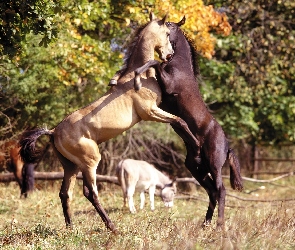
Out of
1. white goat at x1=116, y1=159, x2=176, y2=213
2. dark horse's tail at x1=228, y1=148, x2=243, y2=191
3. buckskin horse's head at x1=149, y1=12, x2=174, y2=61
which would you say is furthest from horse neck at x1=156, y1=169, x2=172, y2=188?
buckskin horse's head at x1=149, y1=12, x2=174, y2=61

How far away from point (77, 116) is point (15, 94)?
6981 millimetres

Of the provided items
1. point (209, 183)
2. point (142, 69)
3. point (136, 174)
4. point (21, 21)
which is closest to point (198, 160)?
point (209, 183)

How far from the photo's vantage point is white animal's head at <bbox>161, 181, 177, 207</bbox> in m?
14.7

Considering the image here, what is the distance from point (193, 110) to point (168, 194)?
21.8 ft

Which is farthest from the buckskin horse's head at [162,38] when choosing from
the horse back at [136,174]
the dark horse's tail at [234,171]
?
the horse back at [136,174]

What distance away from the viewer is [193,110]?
860cm

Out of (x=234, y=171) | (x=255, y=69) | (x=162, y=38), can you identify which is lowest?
(x=234, y=171)

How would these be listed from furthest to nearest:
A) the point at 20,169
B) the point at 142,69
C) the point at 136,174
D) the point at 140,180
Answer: the point at 20,169, the point at 140,180, the point at 136,174, the point at 142,69

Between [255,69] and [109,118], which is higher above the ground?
[109,118]

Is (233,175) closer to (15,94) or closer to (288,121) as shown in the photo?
(15,94)

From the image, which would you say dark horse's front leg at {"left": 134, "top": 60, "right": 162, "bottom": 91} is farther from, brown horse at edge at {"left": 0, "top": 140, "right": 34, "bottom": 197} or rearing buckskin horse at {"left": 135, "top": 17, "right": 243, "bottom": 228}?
brown horse at edge at {"left": 0, "top": 140, "right": 34, "bottom": 197}

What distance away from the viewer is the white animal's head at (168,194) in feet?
48.3

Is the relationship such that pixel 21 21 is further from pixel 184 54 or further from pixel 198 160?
pixel 198 160

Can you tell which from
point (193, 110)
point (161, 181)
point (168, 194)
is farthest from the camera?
point (161, 181)
